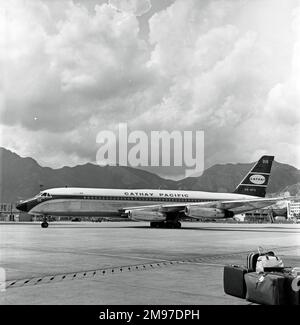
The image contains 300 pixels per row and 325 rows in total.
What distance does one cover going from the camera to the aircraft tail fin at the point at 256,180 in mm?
53641

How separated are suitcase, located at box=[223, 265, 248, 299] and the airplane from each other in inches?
1325

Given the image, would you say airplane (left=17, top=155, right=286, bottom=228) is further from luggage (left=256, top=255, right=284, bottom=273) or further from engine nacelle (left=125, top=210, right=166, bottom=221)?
luggage (left=256, top=255, right=284, bottom=273)

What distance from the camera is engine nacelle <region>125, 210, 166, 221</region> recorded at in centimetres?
4238

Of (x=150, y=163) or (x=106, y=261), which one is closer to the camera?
(x=106, y=261)

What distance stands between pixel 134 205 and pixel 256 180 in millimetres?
18349

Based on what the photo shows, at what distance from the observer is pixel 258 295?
6727mm

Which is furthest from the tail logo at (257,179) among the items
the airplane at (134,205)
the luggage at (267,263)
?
the luggage at (267,263)

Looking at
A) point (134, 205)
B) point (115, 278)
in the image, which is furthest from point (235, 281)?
point (134, 205)

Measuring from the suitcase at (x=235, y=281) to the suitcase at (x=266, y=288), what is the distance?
20cm

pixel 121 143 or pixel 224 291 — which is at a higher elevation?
pixel 121 143

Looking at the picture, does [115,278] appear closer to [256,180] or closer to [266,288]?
[266,288]
